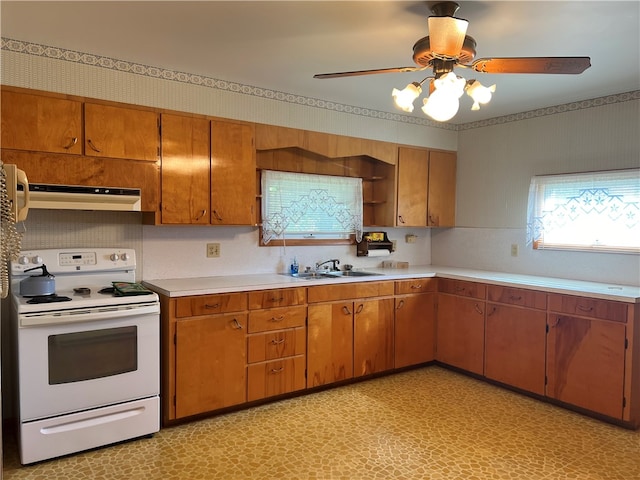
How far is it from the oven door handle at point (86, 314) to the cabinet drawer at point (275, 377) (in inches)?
33.7

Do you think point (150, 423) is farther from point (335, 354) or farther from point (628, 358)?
point (628, 358)

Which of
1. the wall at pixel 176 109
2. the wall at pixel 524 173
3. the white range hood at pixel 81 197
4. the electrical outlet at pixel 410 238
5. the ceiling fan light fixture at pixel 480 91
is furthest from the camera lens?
the electrical outlet at pixel 410 238

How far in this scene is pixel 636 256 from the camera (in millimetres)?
3434

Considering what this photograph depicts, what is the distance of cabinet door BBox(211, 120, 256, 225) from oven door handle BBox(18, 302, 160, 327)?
2.75ft

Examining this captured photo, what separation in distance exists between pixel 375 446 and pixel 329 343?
3.21 feet

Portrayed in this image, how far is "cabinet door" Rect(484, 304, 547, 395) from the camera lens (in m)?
3.45

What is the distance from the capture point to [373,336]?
3.84m

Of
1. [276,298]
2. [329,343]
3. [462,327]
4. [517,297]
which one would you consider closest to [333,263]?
[329,343]

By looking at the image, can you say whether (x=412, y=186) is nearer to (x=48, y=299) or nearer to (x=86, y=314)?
(x=86, y=314)

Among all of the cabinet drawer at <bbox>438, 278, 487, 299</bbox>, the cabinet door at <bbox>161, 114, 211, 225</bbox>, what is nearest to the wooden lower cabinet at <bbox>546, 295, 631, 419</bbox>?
the cabinet drawer at <bbox>438, 278, 487, 299</bbox>

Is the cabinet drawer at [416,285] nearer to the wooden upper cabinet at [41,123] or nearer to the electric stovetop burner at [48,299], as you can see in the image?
the electric stovetop burner at [48,299]

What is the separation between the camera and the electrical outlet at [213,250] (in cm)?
361

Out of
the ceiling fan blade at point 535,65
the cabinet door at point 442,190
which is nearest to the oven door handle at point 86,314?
the ceiling fan blade at point 535,65

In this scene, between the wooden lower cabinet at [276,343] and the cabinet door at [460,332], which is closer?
the wooden lower cabinet at [276,343]
